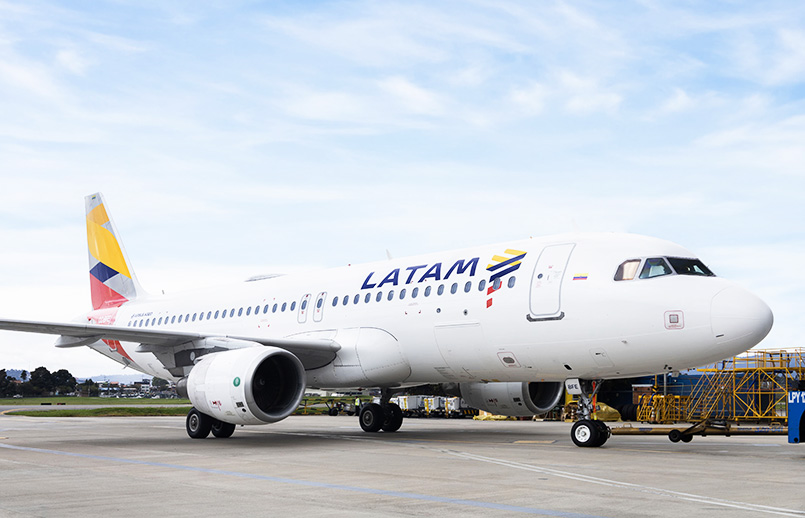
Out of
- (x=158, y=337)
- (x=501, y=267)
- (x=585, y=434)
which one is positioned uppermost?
(x=501, y=267)

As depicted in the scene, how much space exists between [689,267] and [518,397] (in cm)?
590

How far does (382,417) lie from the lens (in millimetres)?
20859

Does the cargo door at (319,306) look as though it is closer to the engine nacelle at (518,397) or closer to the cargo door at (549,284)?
the engine nacelle at (518,397)

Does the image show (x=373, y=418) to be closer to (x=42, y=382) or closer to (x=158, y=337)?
(x=158, y=337)

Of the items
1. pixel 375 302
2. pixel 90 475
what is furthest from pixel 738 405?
pixel 90 475

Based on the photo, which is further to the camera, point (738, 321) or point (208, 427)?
point (208, 427)

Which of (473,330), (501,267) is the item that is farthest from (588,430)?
(501,267)

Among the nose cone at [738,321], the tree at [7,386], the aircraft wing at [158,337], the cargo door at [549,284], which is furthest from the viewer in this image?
the tree at [7,386]

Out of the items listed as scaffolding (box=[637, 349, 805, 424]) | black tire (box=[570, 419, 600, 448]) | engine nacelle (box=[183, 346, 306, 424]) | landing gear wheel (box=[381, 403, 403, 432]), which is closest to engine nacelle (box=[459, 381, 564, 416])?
landing gear wheel (box=[381, 403, 403, 432])

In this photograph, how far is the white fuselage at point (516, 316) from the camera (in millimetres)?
13578

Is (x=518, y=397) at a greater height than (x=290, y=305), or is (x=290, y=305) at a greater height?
(x=290, y=305)

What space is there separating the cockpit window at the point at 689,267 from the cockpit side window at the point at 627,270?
0.59 m

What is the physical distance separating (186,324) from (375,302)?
779 cm

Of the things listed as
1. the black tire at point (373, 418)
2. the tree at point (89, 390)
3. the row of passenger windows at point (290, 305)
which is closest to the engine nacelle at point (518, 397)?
the black tire at point (373, 418)
